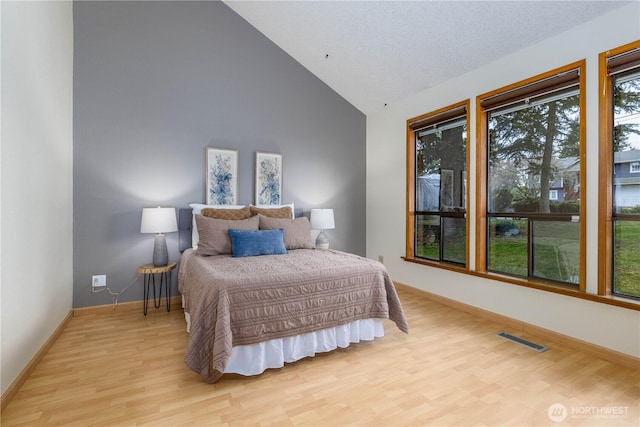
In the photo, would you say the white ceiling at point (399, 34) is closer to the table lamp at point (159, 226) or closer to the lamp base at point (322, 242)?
the lamp base at point (322, 242)

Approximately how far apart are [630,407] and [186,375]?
2.63 metres

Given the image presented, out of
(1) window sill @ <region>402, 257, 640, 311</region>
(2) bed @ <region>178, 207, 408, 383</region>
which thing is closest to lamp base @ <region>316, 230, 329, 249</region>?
(2) bed @ <region>178, 207, 408, 383</region>

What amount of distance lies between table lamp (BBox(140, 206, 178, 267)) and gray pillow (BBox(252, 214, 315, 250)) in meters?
0.92

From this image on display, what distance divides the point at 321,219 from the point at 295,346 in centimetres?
205

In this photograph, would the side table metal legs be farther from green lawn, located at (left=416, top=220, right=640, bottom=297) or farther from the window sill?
green lawn, located at (left=416, top=220, right=640, bottom=297)

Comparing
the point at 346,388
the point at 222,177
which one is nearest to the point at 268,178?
the point at 222,177

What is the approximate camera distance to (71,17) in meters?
3.04

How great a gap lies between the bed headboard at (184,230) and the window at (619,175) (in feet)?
12.6

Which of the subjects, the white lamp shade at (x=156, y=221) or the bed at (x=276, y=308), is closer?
the bed at (x=276, y=308)

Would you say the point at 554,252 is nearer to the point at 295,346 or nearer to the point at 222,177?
the point at 295,346

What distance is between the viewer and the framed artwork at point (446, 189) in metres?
3.61

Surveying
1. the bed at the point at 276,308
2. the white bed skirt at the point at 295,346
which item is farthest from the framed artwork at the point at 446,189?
the white bed skirt at the point at 295,346

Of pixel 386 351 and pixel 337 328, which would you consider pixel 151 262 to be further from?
pixel 386 351

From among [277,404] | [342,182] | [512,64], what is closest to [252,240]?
[277,404]
